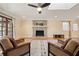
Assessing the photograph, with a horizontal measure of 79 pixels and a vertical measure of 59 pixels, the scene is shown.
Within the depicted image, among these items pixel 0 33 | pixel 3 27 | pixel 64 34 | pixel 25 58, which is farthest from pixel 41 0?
pixel 64 34

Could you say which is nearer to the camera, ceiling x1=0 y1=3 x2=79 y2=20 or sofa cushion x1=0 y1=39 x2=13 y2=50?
sofa cushion x1=0 y1=39 x2=13 y2=50

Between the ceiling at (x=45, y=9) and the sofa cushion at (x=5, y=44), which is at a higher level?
the ceiling at (x=45, y=9)

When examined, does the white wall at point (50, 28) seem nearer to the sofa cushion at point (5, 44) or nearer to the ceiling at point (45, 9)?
the ceiling at point (45, 9)

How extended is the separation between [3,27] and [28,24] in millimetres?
3755

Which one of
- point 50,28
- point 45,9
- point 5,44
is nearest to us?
point 5,44

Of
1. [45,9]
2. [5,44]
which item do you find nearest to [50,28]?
[45,9]

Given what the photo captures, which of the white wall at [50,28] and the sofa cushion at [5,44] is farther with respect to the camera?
the white wall at [50,28]

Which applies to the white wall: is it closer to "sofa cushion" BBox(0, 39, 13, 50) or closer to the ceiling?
the ceiling

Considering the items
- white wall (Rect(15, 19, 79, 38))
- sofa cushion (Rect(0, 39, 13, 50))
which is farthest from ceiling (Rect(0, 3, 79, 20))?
white wall (Rect(15, 19, 79, 38))

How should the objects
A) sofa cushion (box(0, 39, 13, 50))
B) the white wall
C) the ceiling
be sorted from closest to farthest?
sofa cushion (box(0, 39, 13, 50)) < the ceiling < the white wall

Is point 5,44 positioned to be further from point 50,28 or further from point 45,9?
point 50,28

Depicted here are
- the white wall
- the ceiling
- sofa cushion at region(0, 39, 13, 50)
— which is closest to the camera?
sofa cushion at region(0, 39, 13, 50)

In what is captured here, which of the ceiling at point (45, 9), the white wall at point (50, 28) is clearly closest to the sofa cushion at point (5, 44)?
the ceiling at point (45, 9)

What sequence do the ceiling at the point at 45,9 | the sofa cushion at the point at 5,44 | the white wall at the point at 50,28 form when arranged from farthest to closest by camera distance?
the white wall at the point at 50,28 → the ceiling at the point at 45,9 → the sofa cushion at the point at 5,44
